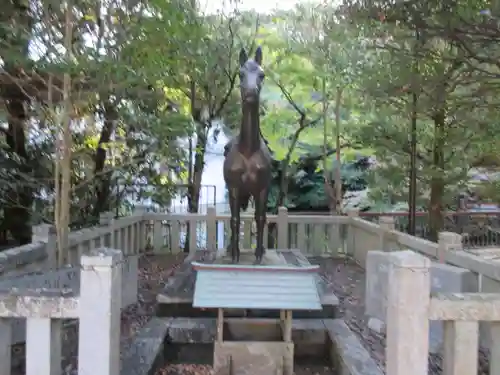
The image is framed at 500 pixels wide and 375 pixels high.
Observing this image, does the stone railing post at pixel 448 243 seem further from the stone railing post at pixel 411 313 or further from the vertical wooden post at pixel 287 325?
the stone railing post at pixel 411 313

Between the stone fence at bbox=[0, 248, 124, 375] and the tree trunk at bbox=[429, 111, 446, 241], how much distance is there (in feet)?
20.6

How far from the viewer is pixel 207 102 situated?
11516 millimetres

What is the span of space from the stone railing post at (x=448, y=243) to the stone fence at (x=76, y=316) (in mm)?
3786

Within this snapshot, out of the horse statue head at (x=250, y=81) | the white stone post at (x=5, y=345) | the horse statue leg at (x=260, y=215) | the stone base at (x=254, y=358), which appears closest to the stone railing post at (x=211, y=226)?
the horse statue leg at (x=260, y=215)

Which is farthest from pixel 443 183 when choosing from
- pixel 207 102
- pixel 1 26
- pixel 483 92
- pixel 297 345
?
pixel 1 26

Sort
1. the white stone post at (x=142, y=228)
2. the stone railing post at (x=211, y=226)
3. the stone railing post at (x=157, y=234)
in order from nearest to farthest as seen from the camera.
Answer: the white stone post at (x=142, y=228), the stone railing post at (x=211, y=226), the stone railing post at (x=157, y=234)

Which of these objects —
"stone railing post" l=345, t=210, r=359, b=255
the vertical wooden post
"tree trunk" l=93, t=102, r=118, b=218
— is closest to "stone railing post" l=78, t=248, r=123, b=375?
the vertical wooden post

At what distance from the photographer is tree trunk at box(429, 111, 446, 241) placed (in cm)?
769

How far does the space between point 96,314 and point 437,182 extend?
6768 millimetres

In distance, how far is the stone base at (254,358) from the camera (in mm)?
4281

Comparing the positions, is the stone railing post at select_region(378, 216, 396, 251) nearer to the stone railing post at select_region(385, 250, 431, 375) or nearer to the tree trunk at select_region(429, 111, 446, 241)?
the tree trunk at select_region(429, 111, 446, 241)

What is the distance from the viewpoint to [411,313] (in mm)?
2459

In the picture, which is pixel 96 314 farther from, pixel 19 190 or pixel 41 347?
pixel 19 190

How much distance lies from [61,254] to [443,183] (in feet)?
19.7
